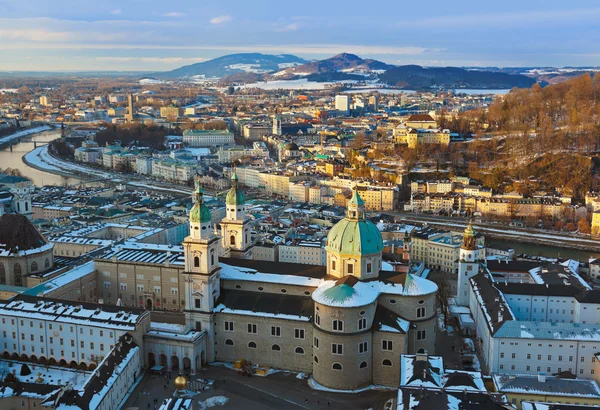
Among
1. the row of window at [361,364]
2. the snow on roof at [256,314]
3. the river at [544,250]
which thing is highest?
the snow on roof at [256,314]

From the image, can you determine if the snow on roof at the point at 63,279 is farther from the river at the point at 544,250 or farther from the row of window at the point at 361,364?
the river at the point at 544,250

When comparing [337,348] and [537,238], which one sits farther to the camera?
[537,238]

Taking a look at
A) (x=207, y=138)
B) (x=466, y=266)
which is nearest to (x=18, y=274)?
(x=466, y=266)

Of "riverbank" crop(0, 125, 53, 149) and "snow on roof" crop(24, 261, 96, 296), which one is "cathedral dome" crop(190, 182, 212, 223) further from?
"riverbank" crop(0, 125, 53, 149)

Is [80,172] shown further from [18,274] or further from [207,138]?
[18,274]

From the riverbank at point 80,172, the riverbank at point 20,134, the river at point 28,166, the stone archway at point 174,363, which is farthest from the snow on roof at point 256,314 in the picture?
the riverbank at point 20,134
